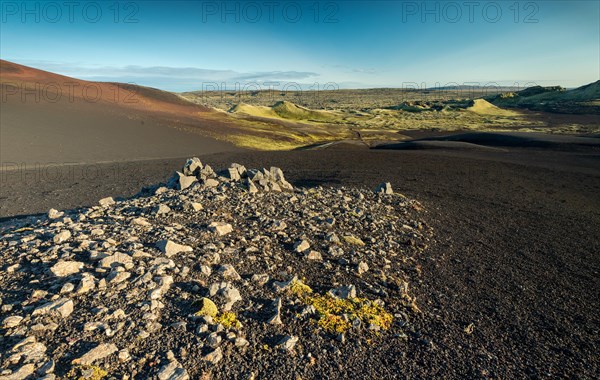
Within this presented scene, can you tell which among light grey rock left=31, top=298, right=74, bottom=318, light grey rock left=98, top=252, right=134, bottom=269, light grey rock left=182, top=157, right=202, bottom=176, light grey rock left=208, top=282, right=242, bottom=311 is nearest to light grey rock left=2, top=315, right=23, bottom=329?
light grey rock left=31, top=298, right=74, bottom=318

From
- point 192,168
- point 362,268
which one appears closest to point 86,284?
point 362,268

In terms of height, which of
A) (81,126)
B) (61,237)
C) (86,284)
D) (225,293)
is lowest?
(225,293)

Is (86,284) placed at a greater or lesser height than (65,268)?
lesser

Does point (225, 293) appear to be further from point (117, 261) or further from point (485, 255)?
point (485, 255)

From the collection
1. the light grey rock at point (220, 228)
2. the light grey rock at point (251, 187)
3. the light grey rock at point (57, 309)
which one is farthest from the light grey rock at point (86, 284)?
the light grey rock at point (251, 187)

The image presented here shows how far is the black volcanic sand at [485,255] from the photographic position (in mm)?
5402

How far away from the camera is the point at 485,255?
32.1 ft

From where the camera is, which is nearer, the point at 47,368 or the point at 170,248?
the point at 47,368

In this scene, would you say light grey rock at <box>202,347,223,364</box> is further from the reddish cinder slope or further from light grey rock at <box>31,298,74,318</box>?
the reddish cinder slope

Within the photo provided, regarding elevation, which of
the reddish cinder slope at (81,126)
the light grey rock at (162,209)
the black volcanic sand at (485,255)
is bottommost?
the black volcanic sand at (485,255)

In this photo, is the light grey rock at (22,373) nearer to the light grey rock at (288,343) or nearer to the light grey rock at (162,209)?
the light grey rock at (288,343)

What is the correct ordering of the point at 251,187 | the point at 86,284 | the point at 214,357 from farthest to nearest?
1. the point at 251,187
2. the point at 86,284
3. the point at 214,357

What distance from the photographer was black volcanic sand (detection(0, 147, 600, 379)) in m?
5.40

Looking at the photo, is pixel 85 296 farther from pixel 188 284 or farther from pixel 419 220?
pixel 419 220
